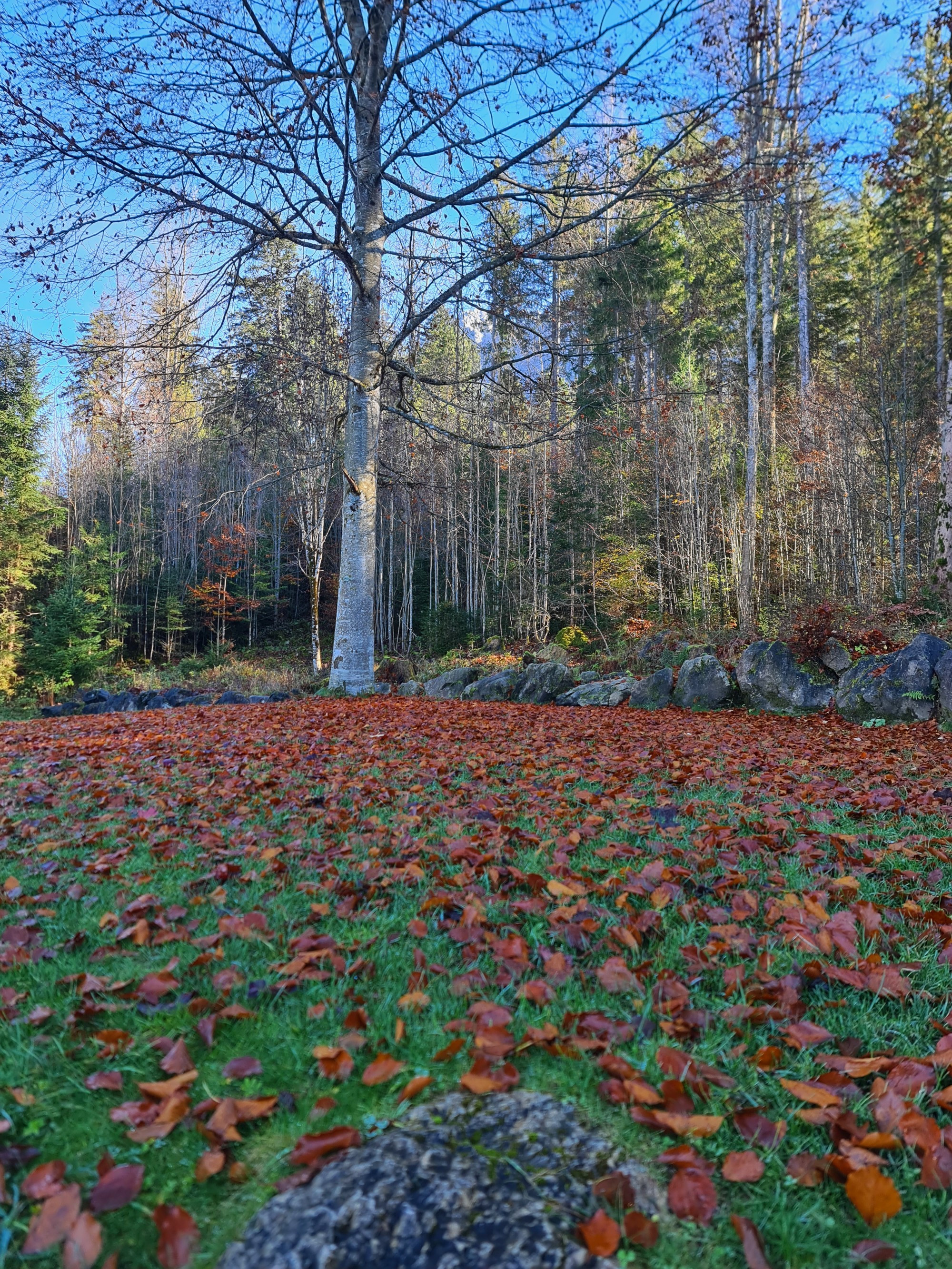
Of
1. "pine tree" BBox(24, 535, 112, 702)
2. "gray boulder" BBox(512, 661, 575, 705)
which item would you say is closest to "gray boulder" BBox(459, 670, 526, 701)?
"gray boulder" BBox(512, 661, 575, 705)

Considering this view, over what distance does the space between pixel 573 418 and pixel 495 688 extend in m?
4.21

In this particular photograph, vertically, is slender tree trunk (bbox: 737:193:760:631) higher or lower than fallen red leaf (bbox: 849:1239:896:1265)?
higher

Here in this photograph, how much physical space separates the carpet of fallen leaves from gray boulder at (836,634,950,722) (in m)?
3.62

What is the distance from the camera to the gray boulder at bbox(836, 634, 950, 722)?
6684 mm

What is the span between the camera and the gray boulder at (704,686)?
26.9ft

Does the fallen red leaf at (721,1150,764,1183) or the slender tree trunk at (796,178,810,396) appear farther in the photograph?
the slender tree trunk at (796,178,810,396)

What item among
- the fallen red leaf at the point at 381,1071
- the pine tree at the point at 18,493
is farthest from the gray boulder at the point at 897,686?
the pine tree at the point at 18,493

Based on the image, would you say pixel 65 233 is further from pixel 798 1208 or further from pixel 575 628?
pixel 575 628

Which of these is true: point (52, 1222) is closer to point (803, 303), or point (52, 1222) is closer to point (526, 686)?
point (526, 686)

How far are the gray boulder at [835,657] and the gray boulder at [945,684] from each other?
3.87 ft

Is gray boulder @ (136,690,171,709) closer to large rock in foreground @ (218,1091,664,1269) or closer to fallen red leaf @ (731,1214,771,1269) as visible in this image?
large rock in foreground @ (218,1091,664,1269)

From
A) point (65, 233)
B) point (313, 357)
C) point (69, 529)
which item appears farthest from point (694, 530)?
point (69, 529)

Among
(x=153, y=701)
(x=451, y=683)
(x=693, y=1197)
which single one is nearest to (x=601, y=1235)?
(x=693, y=1197)

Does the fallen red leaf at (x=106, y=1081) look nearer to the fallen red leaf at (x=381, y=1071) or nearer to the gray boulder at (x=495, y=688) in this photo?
the fallen red leaf at (x=381, y=1071)
